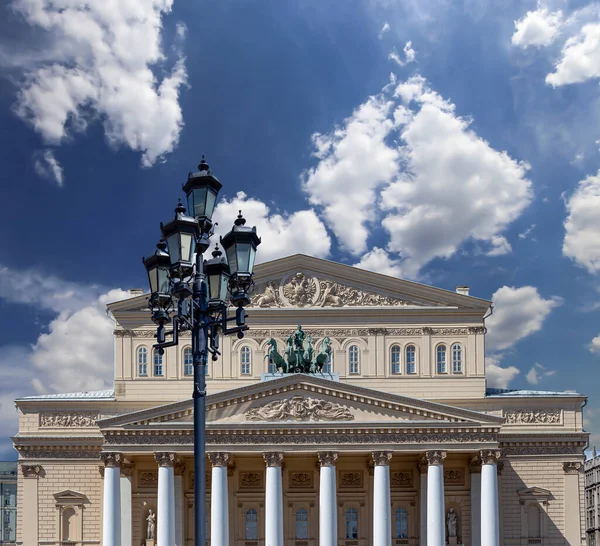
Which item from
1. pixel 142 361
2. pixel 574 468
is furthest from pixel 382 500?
pixel 142 361

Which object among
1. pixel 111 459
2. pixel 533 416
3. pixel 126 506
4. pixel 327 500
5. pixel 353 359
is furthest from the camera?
pixel 353 359

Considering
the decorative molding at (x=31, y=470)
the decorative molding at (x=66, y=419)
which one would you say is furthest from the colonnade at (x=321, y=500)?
the decorative molding at (x=31, y=470)

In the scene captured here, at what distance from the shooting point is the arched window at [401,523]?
54438 mm

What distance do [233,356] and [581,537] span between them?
21.2m

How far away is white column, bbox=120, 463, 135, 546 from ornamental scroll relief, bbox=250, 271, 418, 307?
38.4ft

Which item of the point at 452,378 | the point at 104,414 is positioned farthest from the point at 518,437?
the point at 104,414

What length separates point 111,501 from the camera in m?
50.1

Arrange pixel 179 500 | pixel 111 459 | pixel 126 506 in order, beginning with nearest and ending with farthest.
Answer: pixel 111 459
pixel 126 506
pixel 179 500

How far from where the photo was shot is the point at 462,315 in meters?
57.5

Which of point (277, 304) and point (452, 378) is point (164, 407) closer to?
point (277, 304)

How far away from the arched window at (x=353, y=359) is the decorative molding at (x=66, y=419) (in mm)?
14289

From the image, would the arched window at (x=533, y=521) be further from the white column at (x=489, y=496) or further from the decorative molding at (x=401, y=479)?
the decorative molding at (x=401, y=479)

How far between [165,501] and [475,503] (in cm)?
1615

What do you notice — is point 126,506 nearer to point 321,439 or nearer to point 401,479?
point 321,439
